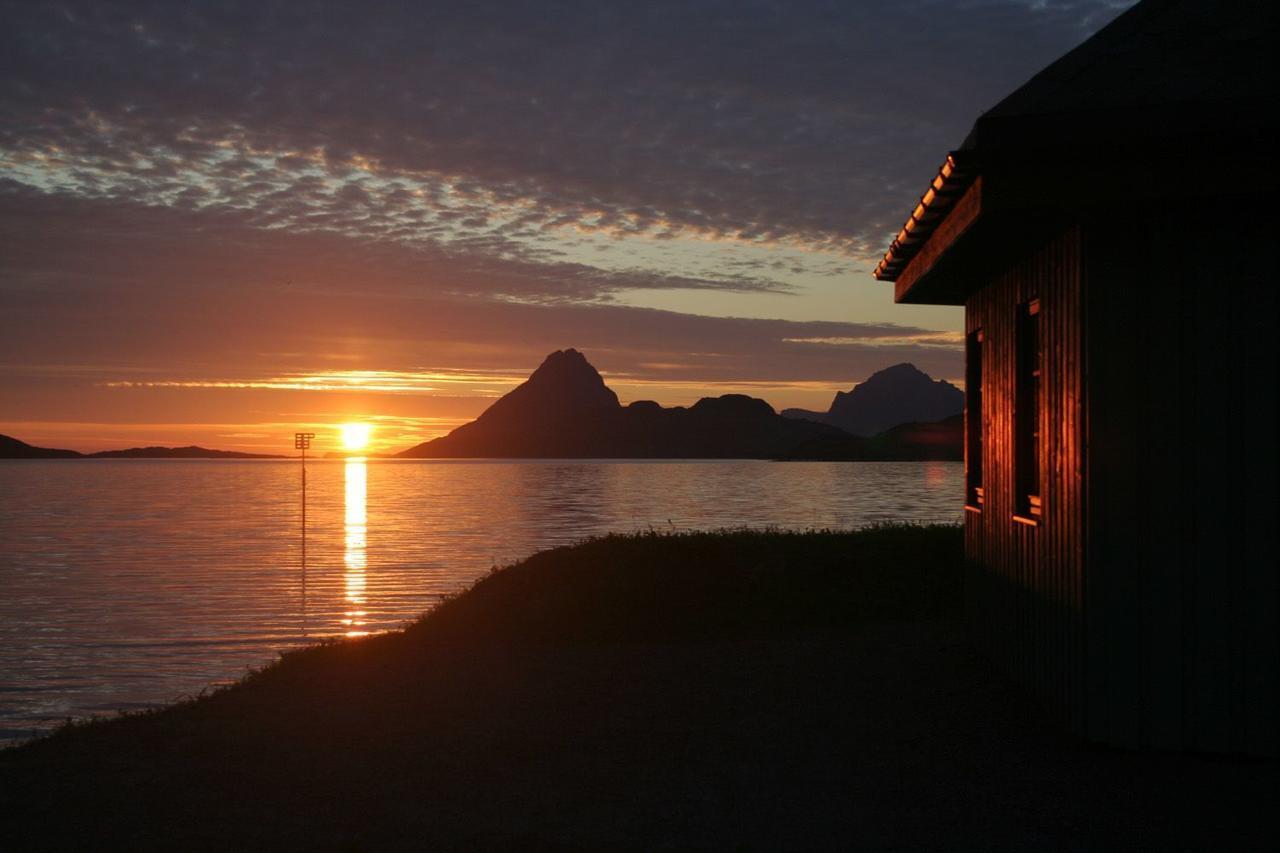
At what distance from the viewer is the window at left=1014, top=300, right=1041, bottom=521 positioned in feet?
29.0

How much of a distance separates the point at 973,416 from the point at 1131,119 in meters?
5.08

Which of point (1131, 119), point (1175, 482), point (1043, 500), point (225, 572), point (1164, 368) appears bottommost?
point (225, 572)

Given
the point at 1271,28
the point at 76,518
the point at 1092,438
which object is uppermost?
the point at 1271,28

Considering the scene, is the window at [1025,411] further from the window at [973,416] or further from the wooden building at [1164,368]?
the window at [973,416]

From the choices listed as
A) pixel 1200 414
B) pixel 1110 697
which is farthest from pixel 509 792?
pixel 1200 414

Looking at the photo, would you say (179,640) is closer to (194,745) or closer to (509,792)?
(194,745)

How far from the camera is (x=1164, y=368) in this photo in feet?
22.3

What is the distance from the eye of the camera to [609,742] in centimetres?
795

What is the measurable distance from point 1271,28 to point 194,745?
929cm

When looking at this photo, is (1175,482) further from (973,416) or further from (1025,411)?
(973,416)

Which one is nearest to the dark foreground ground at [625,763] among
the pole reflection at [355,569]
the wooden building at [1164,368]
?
the wooden building at [1164,368]

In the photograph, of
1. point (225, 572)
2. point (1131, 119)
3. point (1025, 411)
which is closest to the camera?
point (1131, 119)

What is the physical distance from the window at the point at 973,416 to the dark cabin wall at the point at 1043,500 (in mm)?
738

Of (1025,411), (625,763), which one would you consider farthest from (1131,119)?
(625,763)
